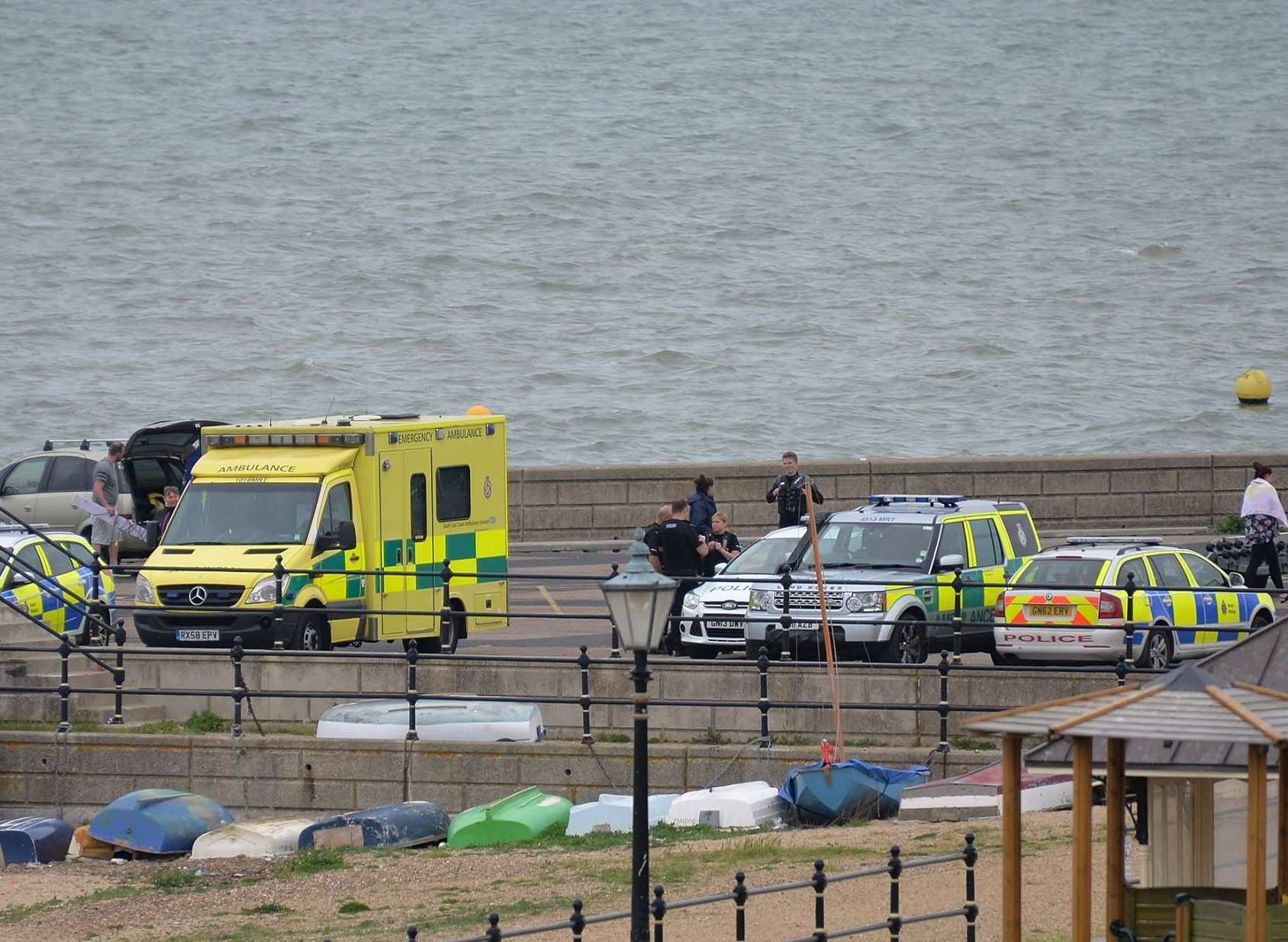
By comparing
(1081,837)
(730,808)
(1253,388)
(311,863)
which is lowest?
(311,863)

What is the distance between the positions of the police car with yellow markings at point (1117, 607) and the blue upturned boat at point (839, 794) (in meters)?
2.47

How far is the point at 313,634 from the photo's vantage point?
21469mm

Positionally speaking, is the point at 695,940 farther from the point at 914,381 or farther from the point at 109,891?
the point at 914,381

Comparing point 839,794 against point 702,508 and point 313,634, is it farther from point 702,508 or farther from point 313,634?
point 702,508

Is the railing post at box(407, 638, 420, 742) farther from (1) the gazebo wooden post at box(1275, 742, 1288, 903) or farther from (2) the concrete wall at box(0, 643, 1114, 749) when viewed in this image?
(1) the gazebo wooden post at box(1275, 742, 1288, 903)

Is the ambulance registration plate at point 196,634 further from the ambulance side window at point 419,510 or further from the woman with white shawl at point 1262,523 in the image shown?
the woman with white shawl at point 1262,523

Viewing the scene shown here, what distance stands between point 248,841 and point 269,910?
2446 millimetres

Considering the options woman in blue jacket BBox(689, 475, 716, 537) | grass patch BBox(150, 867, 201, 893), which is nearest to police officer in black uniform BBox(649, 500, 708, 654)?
woman in blue jacket BBox(689, 475, 716, 537)

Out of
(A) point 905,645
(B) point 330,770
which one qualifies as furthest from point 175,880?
(A) point 905,645

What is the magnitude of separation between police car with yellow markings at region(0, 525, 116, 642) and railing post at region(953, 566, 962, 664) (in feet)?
28.7

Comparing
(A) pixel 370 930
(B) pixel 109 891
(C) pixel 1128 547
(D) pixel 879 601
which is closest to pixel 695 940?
(A) pixel 370 930

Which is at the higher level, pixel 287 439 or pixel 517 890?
pixel 287 439

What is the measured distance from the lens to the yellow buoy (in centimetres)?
6116

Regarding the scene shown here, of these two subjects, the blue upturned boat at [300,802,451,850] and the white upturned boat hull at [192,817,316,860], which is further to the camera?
the white upturned boat hull at [192,817,316,860]
